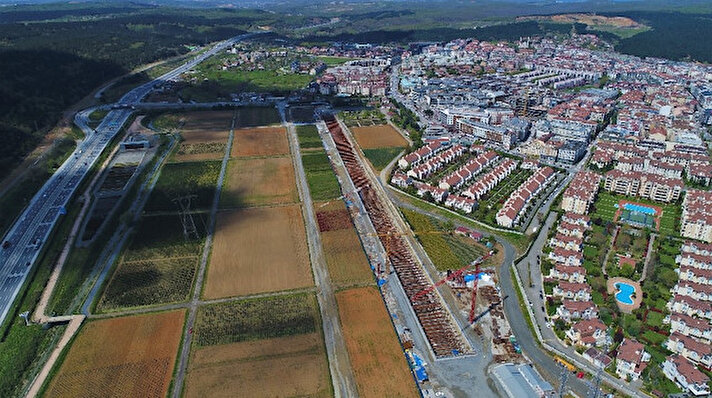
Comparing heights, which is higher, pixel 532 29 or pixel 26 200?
pixel 532 29

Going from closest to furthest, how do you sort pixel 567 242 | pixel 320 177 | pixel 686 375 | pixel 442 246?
pixel 686 375
pixel 567 242
pixel 442 246
pixel 320 177

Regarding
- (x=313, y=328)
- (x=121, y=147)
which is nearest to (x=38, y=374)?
(x=313, y=328)

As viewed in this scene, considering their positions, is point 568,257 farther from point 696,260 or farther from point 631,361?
A: point 631,361

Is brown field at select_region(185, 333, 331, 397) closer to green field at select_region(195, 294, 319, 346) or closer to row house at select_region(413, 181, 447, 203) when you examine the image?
green field at select_region(195, 294, 319, 346)

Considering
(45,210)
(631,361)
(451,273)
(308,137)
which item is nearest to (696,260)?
(631,361)

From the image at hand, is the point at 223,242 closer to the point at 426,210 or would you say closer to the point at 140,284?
the point at 140,284

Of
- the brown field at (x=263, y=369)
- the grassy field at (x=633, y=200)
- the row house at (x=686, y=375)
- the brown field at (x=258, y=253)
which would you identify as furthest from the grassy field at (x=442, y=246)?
the row house at (x=686, y=375)

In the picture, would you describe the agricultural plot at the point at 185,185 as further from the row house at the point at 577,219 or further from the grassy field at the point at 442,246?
the row house at the point at 577,219
